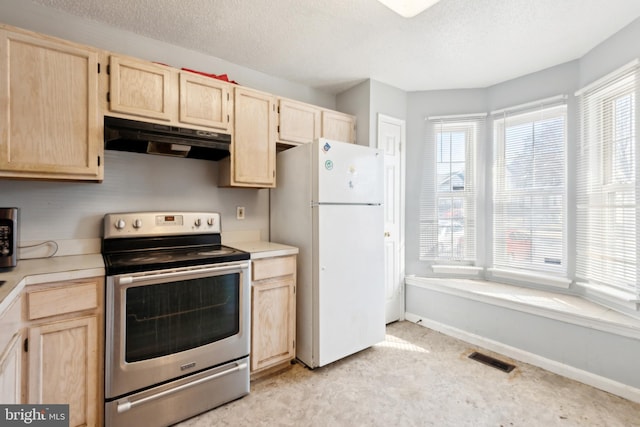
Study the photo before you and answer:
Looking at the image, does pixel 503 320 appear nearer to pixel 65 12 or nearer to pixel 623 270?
pixel 623 270

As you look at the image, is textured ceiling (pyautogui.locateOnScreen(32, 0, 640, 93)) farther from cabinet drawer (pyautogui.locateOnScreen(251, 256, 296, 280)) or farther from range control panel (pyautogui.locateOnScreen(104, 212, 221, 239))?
cabinet drawer (pyautogui.locateOnScreen(251, 256, 296, 280))

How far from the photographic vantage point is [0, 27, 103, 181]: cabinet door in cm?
156

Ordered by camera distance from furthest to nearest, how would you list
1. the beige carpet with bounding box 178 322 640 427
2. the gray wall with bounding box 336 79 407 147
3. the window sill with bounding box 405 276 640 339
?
the gray wall with bounding box 336 79 407 147 < the window sill with bounding box 405 276 640 339 < the beige carpet with bounding box 178 322 640 427

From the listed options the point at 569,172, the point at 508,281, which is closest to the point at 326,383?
the point at 508,281

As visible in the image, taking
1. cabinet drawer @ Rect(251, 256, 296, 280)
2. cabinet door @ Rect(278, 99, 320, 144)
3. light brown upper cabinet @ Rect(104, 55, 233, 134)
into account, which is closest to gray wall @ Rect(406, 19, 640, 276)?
cabinet door @ Rect(278, 99, 320, 144)

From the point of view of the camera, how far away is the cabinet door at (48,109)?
1.56 m

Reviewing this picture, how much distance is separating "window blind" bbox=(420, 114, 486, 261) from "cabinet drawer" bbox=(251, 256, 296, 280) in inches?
67.5

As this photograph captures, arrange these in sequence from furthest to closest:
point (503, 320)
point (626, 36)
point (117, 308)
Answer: point (503, 320), point (626, 36), point (117, 308)

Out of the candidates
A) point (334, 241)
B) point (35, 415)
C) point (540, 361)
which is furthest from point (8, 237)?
point (540, 361)

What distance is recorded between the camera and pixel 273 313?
223cm

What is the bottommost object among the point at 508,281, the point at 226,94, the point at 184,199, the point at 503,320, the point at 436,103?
the point at 503,320

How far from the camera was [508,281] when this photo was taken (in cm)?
300

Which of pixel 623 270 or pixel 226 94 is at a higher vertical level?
pixel 226 94

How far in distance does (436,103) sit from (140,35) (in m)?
2.90
